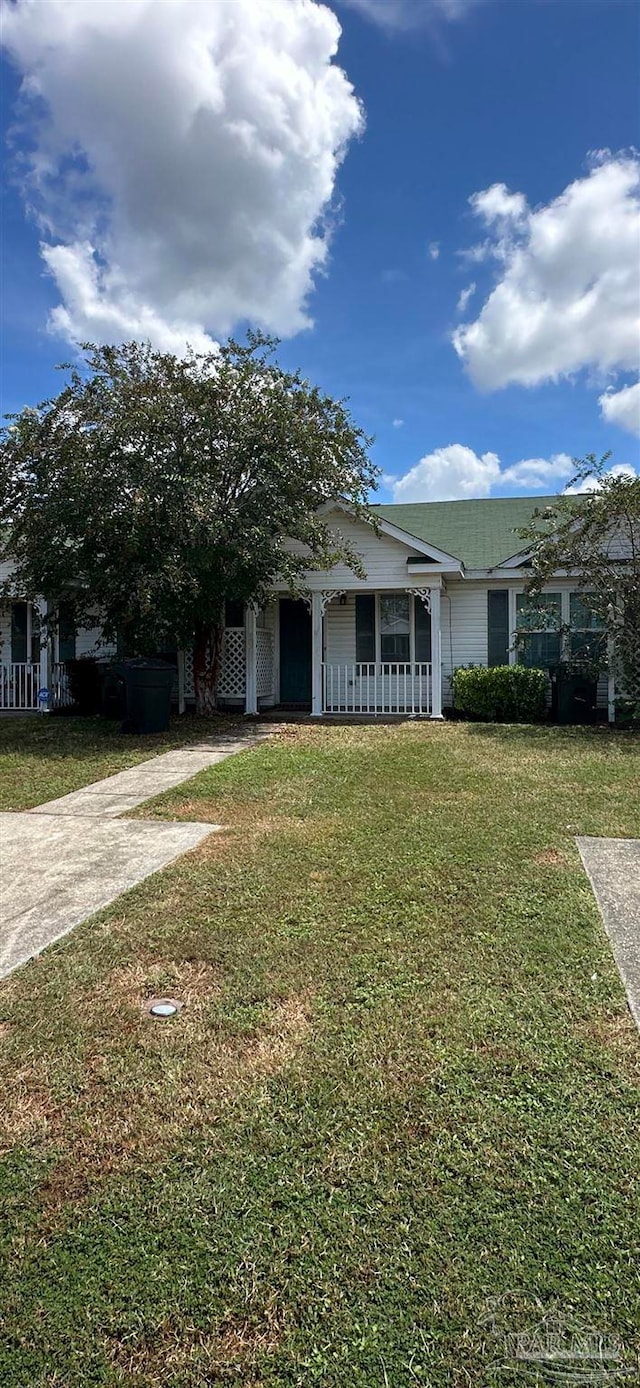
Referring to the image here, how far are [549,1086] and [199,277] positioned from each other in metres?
14.1

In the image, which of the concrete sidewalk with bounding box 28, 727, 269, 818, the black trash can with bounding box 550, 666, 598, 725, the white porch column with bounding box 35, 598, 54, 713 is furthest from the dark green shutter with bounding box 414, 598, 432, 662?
the white porch column with bounding box 35, 598, 54, 713

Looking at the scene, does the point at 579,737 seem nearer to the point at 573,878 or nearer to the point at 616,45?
the point at 573,878

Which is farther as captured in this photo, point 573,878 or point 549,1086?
point 573,878

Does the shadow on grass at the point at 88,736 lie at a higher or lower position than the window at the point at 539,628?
lower

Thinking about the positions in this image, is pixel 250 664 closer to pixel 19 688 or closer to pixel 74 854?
pixel 19 688

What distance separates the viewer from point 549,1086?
241 cm

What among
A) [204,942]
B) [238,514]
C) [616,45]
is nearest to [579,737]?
[238,514]

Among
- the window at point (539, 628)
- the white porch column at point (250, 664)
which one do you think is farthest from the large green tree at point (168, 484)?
the window at point (539, 628)

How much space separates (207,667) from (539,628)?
6.43 metres

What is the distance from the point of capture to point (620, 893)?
4.20m

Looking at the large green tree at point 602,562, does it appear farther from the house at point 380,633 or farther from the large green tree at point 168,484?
the large green tree at point 168,484

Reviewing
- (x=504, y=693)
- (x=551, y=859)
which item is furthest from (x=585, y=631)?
(x=551, y=859)

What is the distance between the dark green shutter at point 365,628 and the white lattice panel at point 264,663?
1926 mm

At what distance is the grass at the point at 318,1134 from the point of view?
5.23ft
